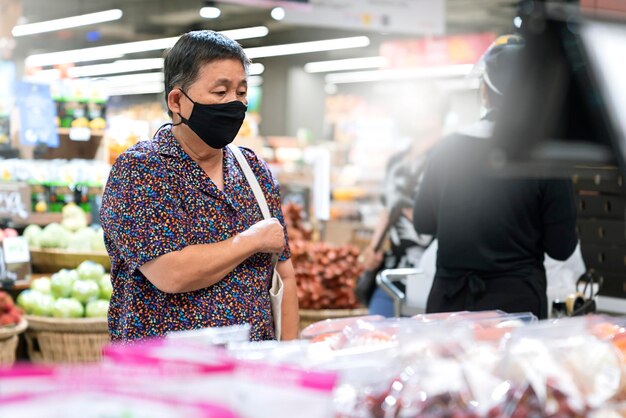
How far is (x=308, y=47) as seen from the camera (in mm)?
18672

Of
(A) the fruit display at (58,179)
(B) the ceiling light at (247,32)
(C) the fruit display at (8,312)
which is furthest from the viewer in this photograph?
(B) the ceiling light at (247,32)

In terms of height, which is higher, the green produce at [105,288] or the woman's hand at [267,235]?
the woman's hand at [267,235]

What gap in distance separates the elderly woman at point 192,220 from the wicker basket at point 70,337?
2664mm

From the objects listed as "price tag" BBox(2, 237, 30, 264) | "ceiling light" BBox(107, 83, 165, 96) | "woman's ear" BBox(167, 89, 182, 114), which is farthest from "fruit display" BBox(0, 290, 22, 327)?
"ceiling light" BBox(107, 83, 165, 96)

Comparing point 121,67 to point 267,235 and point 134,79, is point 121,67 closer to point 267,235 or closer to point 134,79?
point 134,79

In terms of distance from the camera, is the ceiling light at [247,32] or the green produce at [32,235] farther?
the ceiling light at [247,32]

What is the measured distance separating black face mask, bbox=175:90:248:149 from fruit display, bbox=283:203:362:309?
2810mm

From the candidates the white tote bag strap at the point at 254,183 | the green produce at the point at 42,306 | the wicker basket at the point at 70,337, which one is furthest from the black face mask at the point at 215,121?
the green produce at the point at 42,306

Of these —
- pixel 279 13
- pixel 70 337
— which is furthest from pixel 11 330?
pixel 279 13

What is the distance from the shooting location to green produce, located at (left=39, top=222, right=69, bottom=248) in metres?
5.88

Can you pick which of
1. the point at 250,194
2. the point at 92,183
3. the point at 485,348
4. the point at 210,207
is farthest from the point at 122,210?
the point at 92,183

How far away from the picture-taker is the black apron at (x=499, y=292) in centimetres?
321

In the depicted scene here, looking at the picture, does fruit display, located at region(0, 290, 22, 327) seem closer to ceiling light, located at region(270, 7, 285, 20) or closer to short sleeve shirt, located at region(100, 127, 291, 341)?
short sleeve shirt, located at region(100, 127, 291, 341)

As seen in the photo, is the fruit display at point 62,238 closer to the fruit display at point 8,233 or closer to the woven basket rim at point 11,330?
the fruit display at point 8,233
